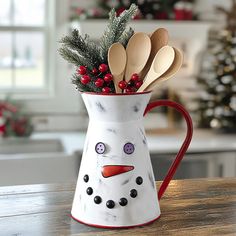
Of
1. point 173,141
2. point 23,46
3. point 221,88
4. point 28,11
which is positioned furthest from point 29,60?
point 221,88

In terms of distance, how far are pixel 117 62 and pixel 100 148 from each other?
16 centimetres

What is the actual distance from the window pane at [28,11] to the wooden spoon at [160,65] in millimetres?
2301

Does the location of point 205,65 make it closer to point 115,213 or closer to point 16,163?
point 16,163

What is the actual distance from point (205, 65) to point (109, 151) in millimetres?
2443

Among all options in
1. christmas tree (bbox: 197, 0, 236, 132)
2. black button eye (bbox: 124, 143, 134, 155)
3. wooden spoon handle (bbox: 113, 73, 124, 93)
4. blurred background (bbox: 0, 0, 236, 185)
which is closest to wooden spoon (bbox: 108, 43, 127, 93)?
wooden spoon handle (bbox: 113, 73, 124, 93)

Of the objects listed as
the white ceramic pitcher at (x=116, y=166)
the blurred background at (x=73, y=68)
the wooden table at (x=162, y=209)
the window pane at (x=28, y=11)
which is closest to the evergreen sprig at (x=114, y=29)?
the white ceramic pitcher at (x=116, y=166)

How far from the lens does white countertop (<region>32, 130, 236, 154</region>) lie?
2738 millimetres

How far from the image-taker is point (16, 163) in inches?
103

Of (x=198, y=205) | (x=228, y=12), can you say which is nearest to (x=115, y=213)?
(x=198, y=205)

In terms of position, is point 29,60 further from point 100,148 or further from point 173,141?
point 100,148

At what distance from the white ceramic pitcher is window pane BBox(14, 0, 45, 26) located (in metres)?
2.31

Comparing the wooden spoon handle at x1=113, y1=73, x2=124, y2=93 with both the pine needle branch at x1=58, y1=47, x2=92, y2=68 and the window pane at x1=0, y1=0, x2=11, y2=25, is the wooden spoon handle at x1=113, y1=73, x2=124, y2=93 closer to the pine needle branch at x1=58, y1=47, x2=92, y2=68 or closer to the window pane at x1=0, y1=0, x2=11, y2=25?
the pine needle branch at x1=58, y1=47, x2=92, y2=68

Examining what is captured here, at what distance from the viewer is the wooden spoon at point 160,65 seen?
100cm

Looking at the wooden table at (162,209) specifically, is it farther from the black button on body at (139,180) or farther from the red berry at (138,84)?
the red berry at (138,84)
